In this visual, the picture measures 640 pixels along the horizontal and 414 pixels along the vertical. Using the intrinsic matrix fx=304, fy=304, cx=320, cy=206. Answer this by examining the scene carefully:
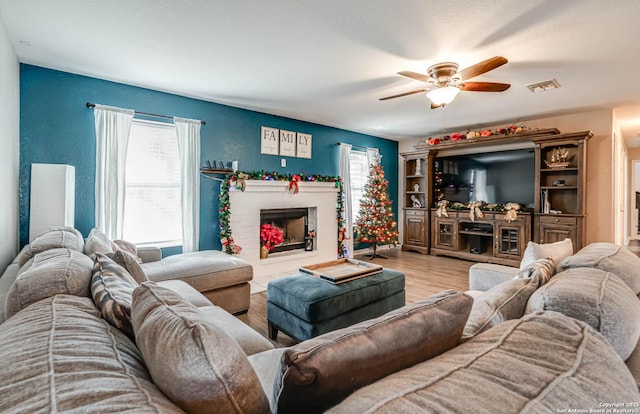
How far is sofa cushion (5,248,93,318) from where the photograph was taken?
1.09 metres

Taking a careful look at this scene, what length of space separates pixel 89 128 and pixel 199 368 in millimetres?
3801

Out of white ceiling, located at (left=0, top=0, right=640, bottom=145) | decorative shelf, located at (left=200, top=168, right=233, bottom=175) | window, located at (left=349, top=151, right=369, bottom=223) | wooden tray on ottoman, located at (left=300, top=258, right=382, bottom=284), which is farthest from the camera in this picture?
window, located at (left=349, top=151, right=369, bottom=223)

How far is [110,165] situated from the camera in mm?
3438

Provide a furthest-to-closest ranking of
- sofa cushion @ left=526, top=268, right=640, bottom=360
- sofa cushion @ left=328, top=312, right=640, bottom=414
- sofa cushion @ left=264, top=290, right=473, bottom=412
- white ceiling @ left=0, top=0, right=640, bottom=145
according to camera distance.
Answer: white ceiling @ left=0, top=0, right=640, bottom=145 → sofa cushion @ left=526, top=268, right=640, bottom=360 → sofa cushion @ left=264, top=290, right=473, bottom=412 → sofa cushion @ left=328, top=312, right=640, bottom=414

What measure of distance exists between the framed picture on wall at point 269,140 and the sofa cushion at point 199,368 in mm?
4265

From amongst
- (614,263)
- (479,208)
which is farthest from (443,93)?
(479,208)

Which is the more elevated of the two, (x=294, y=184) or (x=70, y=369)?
(x=294, y=184)

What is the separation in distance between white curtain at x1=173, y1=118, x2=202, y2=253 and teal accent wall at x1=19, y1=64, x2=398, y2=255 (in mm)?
152

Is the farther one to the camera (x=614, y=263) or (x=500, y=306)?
(x=614, y=263)

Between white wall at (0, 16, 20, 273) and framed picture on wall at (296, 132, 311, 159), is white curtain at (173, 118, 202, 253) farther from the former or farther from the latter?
framed picture on wall at (296, 132, 311, 159)

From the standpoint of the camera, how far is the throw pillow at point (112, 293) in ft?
3.42

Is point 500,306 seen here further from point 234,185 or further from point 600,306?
point 234,185

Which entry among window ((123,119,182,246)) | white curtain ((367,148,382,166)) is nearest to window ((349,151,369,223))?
white curtain ((367,148,382,166))

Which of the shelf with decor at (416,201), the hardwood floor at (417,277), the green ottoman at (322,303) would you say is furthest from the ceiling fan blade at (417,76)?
the shelf with decor at (416,201)
